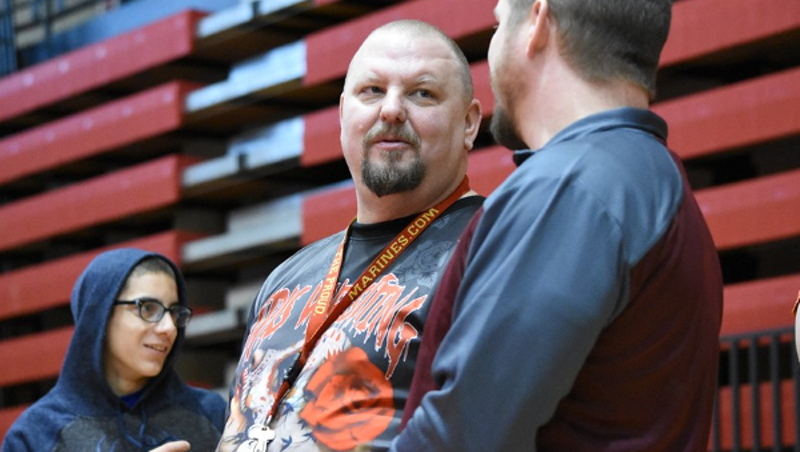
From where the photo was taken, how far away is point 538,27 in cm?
118

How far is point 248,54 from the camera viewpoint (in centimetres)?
621

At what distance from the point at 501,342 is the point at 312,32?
198 inches

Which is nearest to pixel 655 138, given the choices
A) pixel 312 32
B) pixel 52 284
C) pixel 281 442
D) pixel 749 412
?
pixel 281 442

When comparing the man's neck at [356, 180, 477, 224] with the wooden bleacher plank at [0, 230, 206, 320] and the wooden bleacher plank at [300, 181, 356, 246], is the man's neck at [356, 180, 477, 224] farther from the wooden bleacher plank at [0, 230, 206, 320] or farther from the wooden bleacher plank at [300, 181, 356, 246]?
the wooden bleacher plank at [0, 230, 206, 320]

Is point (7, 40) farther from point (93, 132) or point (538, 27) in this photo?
point (538, 27)

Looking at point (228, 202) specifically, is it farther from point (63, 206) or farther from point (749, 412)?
point (749, 412)

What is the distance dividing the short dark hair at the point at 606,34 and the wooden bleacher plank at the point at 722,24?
9.77ft

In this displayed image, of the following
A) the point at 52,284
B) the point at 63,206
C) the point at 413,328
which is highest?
the point at 413,328

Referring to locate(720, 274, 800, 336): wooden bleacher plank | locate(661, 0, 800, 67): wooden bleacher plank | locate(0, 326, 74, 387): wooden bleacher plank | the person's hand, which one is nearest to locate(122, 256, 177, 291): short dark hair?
the person's hand

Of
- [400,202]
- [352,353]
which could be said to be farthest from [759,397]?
[352,353]

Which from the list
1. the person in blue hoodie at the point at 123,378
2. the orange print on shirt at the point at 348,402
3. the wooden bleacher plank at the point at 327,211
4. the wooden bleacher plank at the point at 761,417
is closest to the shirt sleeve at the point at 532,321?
the orange print on shirt at the point at 348,402

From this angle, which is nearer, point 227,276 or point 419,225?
point 419,225

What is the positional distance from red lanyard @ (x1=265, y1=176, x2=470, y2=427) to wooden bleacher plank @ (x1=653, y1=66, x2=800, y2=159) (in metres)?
2.44

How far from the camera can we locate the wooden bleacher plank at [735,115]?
3.85 meters
